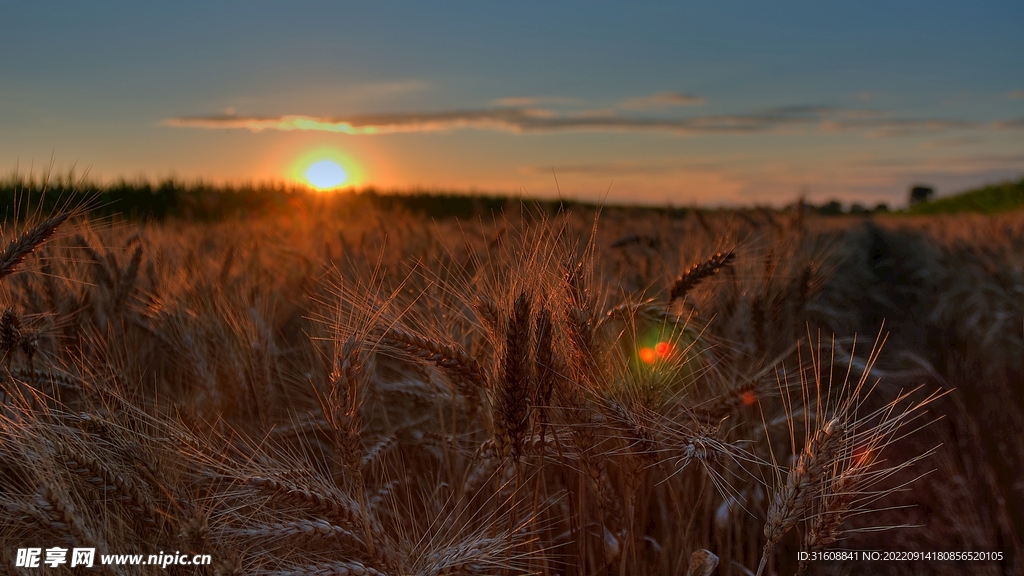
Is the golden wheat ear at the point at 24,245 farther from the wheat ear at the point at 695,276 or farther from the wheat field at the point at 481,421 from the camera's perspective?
the wheat ear at the point at 695,276

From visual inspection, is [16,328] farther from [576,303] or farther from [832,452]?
[832,452]

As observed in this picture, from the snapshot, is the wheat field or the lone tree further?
the lone tree

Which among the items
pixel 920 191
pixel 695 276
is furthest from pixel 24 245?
pixel 920 191

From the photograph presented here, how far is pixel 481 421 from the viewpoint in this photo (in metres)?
2.41

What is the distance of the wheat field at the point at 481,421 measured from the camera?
4.98ft

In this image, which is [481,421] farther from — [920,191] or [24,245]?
[920,191]

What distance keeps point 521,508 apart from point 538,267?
854 mm

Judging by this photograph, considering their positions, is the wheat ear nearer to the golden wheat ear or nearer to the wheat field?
the wheat field

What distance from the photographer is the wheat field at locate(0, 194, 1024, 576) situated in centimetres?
152

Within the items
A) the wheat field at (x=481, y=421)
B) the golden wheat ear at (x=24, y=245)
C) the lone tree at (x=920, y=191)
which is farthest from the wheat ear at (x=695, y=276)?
the lone tree at (x=920, y=191)

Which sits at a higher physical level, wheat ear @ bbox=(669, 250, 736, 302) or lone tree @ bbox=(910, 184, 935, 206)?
lone tree @ bbox=(910, 184, 935, 206)

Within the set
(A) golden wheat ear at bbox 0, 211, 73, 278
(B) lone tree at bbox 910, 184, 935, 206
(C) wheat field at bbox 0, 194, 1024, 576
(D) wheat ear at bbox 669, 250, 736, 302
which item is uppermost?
(B) lone tree at bbox 910, 184, 935, 206

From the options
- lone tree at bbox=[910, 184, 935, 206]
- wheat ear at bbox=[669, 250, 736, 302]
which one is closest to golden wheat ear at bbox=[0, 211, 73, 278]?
wheat ear at bbox=[669, 250, 736, 302]

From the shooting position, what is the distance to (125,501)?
158cm
